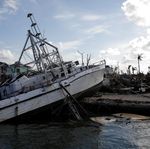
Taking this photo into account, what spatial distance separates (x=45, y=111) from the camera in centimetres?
3044

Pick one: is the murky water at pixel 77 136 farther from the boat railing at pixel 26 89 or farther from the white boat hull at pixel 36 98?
the boat railing at pixel 26 89

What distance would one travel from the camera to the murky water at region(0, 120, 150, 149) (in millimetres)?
20656

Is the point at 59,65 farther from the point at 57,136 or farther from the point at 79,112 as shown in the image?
the point at 57,136

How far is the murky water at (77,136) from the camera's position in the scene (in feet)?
67.8

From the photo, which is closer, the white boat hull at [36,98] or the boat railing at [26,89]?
the white boat hull at [36,98]

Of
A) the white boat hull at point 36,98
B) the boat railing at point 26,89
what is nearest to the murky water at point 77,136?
the white boat hull at point 36,98

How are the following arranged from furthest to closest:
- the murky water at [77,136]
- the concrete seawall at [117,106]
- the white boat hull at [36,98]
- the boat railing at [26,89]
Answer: the boat railing at [26,89]
the concrete seawall at [117,106]
the white boat hull at [36,98]
the murky water at [77,136]

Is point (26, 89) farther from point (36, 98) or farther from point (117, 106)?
point (117, 106)

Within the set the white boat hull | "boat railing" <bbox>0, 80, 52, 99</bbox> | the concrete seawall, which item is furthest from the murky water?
"boat railing" <bbox>0, 80, 52, 99</bbox>

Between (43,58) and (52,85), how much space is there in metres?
3.70

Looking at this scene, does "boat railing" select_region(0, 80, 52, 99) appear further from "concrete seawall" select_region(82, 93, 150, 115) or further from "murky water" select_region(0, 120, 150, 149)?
"concrete seawall" select_region(82, 93, 150, 115)

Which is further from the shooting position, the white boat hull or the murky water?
the white boat hull

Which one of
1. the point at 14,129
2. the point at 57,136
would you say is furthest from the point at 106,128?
the point at 14,129

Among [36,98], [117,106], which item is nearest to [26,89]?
[36,98]
